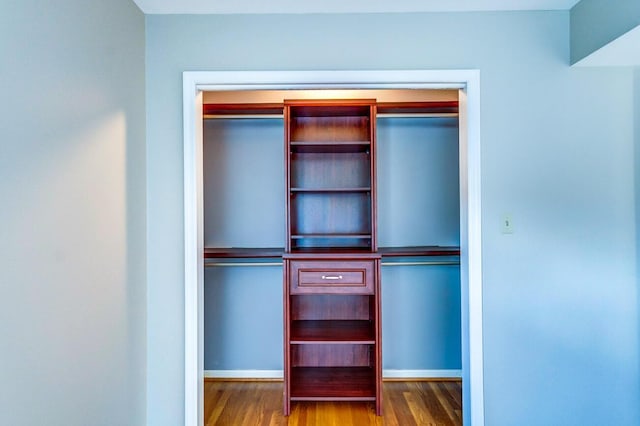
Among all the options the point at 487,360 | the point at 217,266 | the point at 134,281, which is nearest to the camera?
the point at 134,281

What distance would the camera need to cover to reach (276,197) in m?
3.34

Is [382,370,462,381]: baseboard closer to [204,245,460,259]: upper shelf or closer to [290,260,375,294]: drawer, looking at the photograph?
[204,245,460,259]: upper shelf

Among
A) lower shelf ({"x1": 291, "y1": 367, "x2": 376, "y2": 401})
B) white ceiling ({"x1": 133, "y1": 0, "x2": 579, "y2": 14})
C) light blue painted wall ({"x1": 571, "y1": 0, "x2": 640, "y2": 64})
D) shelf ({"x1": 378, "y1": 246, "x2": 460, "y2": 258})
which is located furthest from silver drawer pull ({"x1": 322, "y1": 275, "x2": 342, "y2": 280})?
light blue painted wall ({"x1": 571, "y1": 0, "x2": 640, "y2": 64})

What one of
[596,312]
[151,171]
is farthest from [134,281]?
[596,312]

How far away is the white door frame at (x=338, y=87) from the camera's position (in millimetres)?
2199

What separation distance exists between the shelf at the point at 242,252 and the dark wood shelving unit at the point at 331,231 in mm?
176

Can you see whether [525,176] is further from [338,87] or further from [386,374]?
[386,374]

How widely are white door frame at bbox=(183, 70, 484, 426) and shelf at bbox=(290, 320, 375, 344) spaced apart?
0.69 meters

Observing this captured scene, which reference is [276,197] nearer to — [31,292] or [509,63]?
[509,63]

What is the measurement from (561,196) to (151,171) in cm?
212

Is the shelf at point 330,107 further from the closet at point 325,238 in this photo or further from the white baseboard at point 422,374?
the white baseboard at point 422,374

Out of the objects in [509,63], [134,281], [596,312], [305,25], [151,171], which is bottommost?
[596,312]

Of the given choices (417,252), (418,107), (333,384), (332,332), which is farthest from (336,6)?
(333,384)

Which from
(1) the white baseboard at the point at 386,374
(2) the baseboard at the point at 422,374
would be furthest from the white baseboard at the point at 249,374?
(2) the baseboard at the point at 422,374
